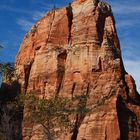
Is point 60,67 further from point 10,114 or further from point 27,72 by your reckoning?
point 10,114

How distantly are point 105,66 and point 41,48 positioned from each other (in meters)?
18.9

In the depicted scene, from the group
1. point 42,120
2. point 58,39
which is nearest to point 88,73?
point 58,39

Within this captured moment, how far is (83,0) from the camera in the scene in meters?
131

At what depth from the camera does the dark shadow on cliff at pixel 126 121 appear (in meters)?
108

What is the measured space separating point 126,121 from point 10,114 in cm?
2264

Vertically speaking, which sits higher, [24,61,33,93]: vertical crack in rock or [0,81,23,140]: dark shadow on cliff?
[24,61,33,93]: vertical crack in rock

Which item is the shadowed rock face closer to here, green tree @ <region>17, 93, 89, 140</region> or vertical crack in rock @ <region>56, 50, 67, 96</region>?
vertical crack in rock @ <region>56, 50, 67, 96</region>

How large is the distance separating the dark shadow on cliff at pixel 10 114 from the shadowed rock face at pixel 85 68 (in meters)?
2.27

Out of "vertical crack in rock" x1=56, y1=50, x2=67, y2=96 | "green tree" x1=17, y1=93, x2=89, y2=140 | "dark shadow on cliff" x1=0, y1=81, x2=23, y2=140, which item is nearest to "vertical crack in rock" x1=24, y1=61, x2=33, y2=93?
"dark shadow on cliff" x1=0, y1=81, x2=23, y2=140

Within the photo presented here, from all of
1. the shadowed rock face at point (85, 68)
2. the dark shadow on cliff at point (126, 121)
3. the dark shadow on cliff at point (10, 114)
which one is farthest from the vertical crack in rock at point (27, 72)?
the dark shadow on cliff at point (126, 121)

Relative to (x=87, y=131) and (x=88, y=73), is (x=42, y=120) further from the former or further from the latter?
(x=88, y=73)

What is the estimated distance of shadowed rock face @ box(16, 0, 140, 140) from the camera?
10862 cm

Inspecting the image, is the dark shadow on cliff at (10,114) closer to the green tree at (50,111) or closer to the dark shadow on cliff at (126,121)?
the green tree at (50,111)

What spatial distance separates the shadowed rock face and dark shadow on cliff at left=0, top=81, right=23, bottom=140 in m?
2.27
